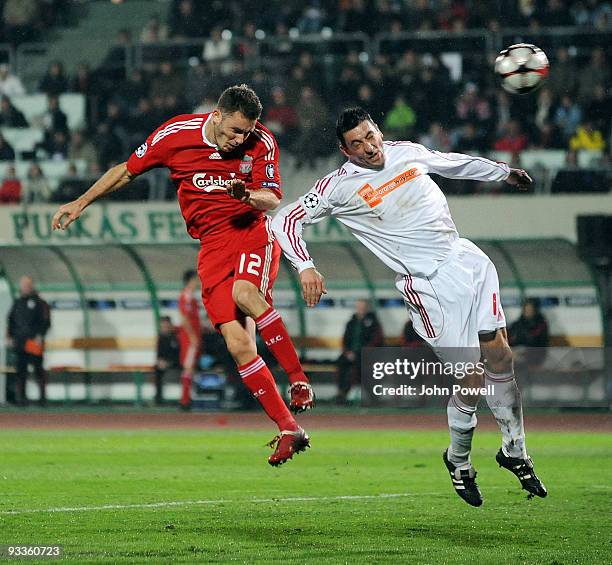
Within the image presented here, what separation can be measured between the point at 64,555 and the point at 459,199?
14.1m

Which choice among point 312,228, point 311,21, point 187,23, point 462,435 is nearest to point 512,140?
point 312,228

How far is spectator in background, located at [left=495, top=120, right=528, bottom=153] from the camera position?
68.6ft

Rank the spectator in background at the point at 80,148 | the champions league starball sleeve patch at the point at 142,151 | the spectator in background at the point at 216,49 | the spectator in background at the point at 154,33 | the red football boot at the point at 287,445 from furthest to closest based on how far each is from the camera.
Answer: the spectator in background at the point at 154,33, the spectator in background at the point at 216,49, the spectator in background at the point at 80,148, the champions league starball sleeve patch at the point at 142,151, the red football boot at the point at 287,445

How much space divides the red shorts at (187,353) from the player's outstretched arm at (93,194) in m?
11.3

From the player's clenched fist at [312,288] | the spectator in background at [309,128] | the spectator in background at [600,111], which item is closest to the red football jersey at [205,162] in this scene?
the player's clenched fist at [312,288]

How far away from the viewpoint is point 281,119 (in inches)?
850

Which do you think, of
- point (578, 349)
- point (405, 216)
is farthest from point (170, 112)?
point (405, 216)

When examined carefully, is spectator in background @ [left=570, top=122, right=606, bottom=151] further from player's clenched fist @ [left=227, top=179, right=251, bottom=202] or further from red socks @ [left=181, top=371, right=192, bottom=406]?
player's clenched fist @ [left=227, top=179, right=251, bottom=202]

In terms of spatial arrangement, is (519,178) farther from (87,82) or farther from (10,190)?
(87,82)

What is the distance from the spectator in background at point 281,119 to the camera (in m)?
21.4

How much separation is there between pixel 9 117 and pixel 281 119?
516 centimetres

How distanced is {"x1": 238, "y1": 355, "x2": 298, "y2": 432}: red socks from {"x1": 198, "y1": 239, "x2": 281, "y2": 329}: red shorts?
33 centimetres

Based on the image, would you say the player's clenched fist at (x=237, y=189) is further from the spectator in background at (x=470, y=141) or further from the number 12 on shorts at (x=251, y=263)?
the spectator in background at (x=470, y=141)

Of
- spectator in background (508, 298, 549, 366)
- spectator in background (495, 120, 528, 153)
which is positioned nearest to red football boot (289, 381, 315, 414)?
spectator in background (508, 298, 549, 366)
